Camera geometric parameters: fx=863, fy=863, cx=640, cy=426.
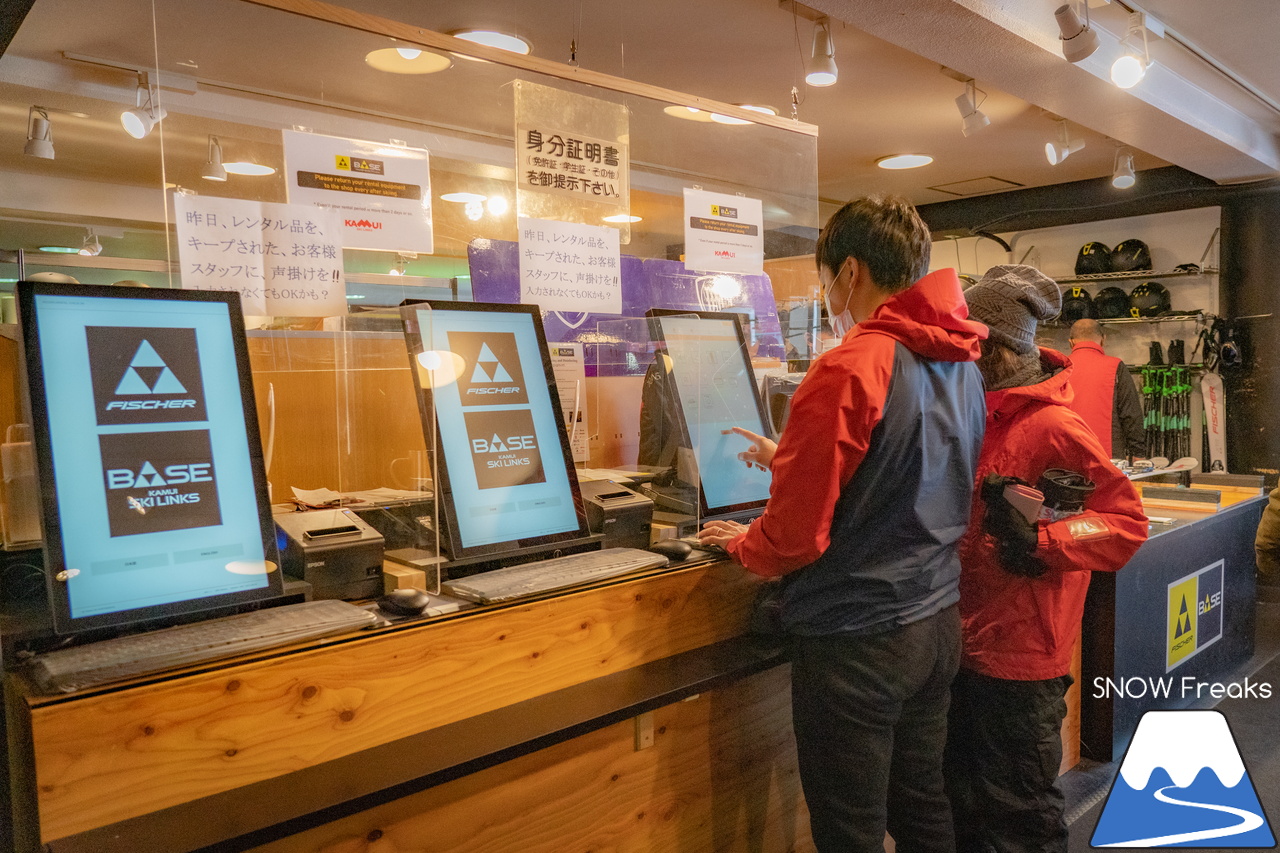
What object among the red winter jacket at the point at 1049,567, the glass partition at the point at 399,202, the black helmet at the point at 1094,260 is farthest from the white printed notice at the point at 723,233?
the black helmet at the point at 1094,260

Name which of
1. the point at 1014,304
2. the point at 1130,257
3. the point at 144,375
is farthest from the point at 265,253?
the point at 1130,257

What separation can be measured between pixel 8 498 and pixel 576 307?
3.99 ft

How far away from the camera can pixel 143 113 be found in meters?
1.78

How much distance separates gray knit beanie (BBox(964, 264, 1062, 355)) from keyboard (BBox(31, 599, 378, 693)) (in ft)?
4.77

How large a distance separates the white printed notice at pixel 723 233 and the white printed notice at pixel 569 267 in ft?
0.94

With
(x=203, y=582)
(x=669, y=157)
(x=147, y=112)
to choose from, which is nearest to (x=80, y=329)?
(x=203, y=582)

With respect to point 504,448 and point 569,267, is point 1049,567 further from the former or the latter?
point 569,267

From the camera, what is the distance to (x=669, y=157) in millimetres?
2408

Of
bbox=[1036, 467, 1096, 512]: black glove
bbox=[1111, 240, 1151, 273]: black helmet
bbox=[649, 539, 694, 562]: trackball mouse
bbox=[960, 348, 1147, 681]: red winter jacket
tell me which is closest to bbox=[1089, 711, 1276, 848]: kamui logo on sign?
bbox=[960, 348, 1147, 681]: red winter jacket

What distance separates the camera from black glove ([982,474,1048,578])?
1.75 meters

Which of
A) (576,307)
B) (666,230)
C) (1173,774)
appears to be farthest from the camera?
(1173,774)

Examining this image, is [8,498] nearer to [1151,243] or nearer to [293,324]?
[293,324]

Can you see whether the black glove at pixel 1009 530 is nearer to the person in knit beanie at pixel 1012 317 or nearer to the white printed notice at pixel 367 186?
the person in knit beanie at pixel 1012 317

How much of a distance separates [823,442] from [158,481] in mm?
1029
